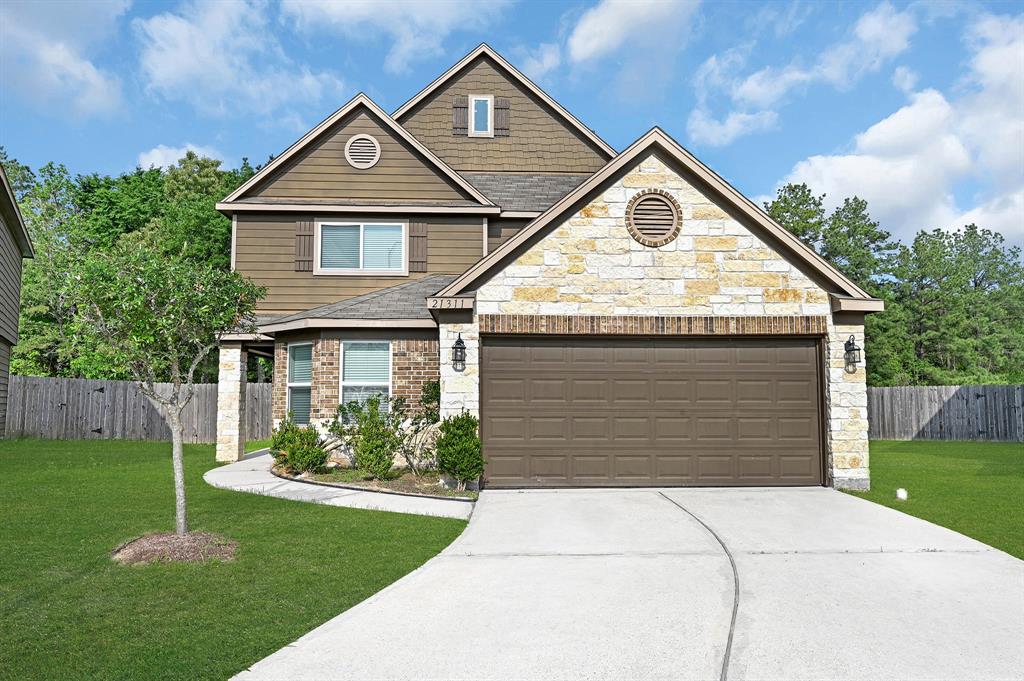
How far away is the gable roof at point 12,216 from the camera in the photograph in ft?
54.6

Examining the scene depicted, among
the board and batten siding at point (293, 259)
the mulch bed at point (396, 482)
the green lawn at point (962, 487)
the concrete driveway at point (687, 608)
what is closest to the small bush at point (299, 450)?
the mulch bed at point (396, 482)

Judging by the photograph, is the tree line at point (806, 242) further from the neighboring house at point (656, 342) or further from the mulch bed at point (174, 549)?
the mulch bed at point (174, 549)

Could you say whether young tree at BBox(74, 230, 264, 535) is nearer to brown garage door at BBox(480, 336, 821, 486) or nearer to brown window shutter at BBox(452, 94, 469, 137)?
brown garage door at BBox(480, 336, 821, 486)

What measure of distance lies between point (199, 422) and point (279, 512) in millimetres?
14879

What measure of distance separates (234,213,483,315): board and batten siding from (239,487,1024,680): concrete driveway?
908 centimetres

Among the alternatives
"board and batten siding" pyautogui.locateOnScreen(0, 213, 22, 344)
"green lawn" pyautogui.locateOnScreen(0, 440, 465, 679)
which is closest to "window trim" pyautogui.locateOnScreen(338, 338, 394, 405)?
"green lawn" pyautogui.locateOnScreen(0, 440, 465, 679)

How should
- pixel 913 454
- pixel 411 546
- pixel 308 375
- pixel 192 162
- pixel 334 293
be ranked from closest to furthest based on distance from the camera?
pixel 411 546 < pixel 308 375 < pixel 334 293 < pixel 913 454 < pixel 192 162

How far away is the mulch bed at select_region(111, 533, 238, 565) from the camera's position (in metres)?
6.68

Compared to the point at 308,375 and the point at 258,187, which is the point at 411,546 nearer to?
the point at 308,375

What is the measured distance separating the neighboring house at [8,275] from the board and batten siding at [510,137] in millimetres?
11115

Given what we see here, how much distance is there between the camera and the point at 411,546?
729 centimetres

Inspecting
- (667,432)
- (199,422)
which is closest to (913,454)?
(667,432)

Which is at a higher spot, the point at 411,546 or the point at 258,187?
the point at 258,187

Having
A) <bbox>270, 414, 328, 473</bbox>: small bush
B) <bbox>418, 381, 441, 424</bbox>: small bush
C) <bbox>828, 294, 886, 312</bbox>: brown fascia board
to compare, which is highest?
<bbox>828, 294, 886, 312</bbox>: brown fascia board
